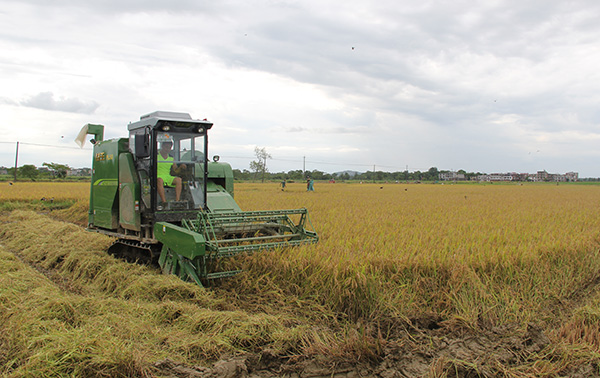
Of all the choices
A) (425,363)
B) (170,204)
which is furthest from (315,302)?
(170,204)

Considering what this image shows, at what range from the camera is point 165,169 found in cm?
698

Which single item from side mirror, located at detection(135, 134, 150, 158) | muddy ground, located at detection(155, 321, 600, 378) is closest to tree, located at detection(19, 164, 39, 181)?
side mirror, located at detection(135, 134, 150, 158)

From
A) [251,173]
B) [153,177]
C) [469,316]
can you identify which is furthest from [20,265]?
[251,173]

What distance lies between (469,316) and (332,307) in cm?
151

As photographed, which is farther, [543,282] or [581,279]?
[581,279]

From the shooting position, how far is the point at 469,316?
14.4ft

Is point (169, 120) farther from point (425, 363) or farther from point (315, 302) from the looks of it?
point (425, 363)

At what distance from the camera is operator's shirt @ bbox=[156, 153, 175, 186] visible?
6891 millimetres

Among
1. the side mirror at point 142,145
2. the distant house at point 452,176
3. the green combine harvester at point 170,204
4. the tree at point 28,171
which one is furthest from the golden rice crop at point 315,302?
the distant house at point 452,176

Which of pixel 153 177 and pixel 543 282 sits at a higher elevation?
pixel 153 177

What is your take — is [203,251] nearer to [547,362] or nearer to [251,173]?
[547,362]

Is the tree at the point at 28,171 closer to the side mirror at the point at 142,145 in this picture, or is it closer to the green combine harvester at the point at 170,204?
the green combine harvester at the point at 170,204

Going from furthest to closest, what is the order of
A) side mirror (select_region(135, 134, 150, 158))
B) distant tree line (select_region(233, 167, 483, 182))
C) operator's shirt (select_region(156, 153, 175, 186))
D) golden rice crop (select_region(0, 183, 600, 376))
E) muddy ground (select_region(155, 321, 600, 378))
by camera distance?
distant tree line (select_region(233, 167, 483, 182)) < operator's shirt (select_region(156, 153, 175, 186)) < side mirror (select_region(135, 134, 150, 158)) < golden rice crop (select_region(0, 183, 600, 376)) < muddy ground (select_region(155, 321, 600, 378))

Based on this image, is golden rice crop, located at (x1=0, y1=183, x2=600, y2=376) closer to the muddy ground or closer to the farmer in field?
the muddy ground
